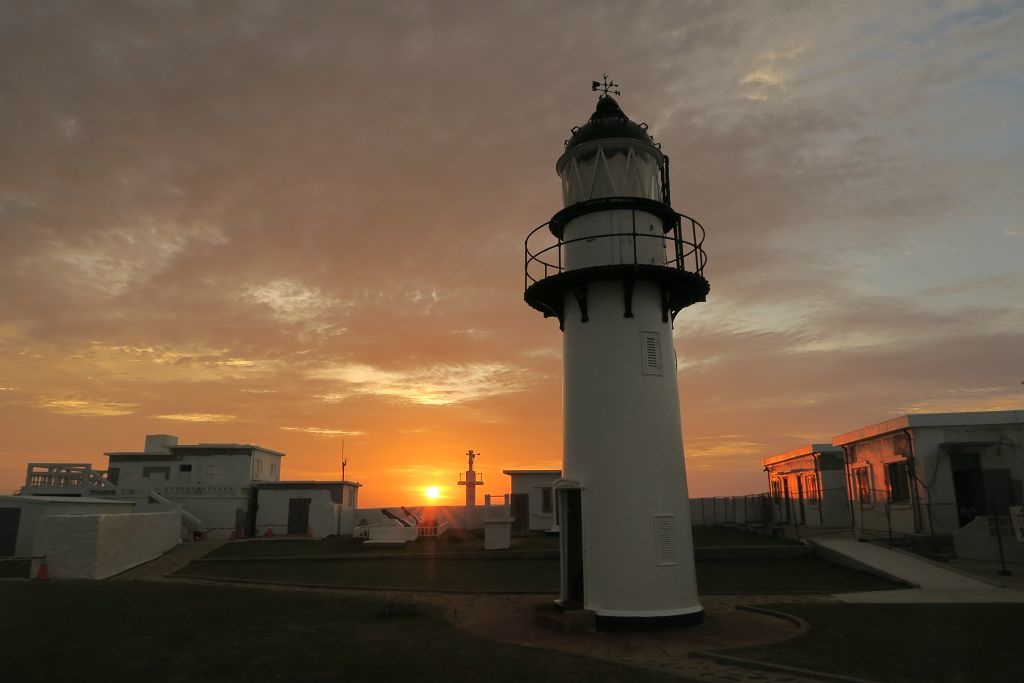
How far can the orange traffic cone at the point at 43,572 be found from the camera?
2159 centimetres

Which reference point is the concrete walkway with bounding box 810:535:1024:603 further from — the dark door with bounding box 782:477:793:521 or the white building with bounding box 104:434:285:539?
the white building with bounding box 104:434:285:539

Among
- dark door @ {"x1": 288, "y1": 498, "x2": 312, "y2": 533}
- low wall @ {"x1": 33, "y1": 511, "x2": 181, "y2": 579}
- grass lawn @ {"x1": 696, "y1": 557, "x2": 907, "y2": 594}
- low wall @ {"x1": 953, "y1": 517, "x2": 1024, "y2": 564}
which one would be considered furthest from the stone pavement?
dark door @ {"x1": 288, "y1": 498, "x2": 312, "y2": 533}

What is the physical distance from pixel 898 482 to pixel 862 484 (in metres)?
3.31

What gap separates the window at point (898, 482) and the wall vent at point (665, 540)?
1663 cm

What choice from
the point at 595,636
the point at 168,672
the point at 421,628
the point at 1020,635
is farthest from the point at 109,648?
the point at 1020,635

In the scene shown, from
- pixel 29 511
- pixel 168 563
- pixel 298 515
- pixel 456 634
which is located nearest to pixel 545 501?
pixel 298 515

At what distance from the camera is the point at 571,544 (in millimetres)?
16125

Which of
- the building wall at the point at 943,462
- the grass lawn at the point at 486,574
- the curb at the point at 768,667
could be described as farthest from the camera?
the building wall at the point at 943,462

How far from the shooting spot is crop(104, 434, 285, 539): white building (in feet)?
134

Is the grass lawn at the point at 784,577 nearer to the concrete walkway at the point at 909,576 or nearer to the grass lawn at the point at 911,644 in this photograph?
the concrete walkway at the point at 909,576

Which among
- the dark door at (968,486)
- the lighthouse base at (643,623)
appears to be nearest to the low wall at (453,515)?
the dark door at (968,486)

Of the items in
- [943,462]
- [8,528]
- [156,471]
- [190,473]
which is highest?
[156,471]

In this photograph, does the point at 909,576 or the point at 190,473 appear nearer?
the point at 909,576

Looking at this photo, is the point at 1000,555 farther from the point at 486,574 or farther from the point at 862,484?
the point at 486,574
